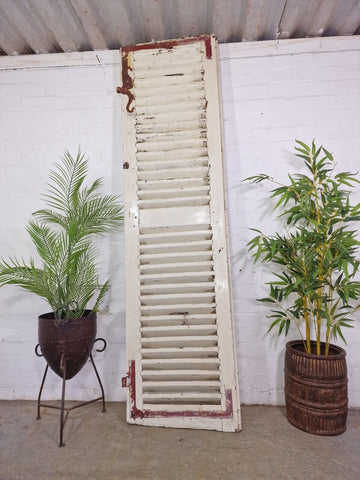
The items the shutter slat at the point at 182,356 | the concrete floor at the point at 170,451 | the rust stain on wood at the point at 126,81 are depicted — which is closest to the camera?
the concrete floor at the point at 170,451

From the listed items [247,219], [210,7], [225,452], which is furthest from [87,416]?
[210,7]

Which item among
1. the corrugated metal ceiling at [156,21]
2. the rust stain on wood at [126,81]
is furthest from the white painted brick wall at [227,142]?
the rust stain on wood at [126,81]

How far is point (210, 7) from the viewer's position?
5.40 ft

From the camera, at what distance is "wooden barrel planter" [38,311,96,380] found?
4.91 feet

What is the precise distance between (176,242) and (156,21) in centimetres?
128

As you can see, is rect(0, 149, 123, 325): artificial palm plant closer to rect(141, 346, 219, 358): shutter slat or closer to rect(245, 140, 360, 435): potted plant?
rect(141, 346, 219, 358): shutter slat

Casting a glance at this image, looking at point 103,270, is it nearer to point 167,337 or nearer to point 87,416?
point 167,337

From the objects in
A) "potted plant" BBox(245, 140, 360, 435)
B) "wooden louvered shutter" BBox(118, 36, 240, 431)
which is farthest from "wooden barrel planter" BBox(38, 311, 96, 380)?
"potted plant" BBox(245, 140, 360, 435)

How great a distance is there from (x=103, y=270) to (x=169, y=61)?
4.39 ft

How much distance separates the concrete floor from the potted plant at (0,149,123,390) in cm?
33

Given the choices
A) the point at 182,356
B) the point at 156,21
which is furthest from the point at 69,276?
the point at 156,21

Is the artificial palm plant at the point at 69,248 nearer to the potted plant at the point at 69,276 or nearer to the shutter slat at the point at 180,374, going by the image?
the potted plant at the point at 69,276

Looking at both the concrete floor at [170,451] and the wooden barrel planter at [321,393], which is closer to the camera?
the concrete floor at [170,451]

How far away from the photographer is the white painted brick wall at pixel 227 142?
184 cm
